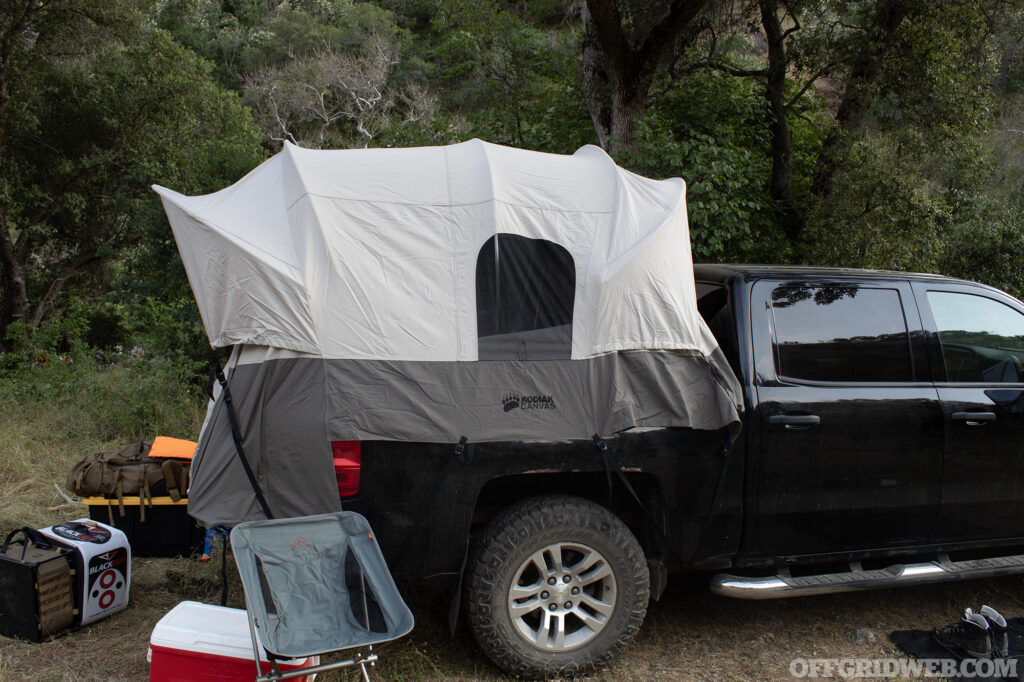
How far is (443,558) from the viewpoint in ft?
11.1

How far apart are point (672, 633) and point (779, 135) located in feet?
22.8

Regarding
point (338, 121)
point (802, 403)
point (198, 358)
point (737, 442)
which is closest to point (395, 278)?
point (737, 442)

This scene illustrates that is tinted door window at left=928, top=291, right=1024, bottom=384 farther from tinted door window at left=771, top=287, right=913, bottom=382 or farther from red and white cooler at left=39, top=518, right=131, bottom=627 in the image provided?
red and white cooler at left=39, top=518, right=131, bottom=627

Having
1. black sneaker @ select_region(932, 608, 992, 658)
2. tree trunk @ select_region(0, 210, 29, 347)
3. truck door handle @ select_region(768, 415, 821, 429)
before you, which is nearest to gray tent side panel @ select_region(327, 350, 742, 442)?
truck door handle @ select_region(768, 415, 821, 429)

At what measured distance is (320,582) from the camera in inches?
126

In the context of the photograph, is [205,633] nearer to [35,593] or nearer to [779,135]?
[35,593]

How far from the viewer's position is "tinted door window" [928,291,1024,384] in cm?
416

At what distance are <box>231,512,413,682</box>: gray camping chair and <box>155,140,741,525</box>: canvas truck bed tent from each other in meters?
0.14

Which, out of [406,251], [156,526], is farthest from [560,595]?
[156,526]

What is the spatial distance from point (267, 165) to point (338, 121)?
26825 mm

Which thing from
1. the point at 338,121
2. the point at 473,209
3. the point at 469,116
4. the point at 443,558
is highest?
the point at 338,121

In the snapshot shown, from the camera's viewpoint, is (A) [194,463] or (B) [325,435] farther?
(A) [194,463]


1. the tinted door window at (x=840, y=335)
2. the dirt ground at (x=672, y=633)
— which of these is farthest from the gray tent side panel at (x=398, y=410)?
the dirt ground at (x=672, y=633)

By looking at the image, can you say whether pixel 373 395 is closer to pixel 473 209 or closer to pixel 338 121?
pixel 473 209
